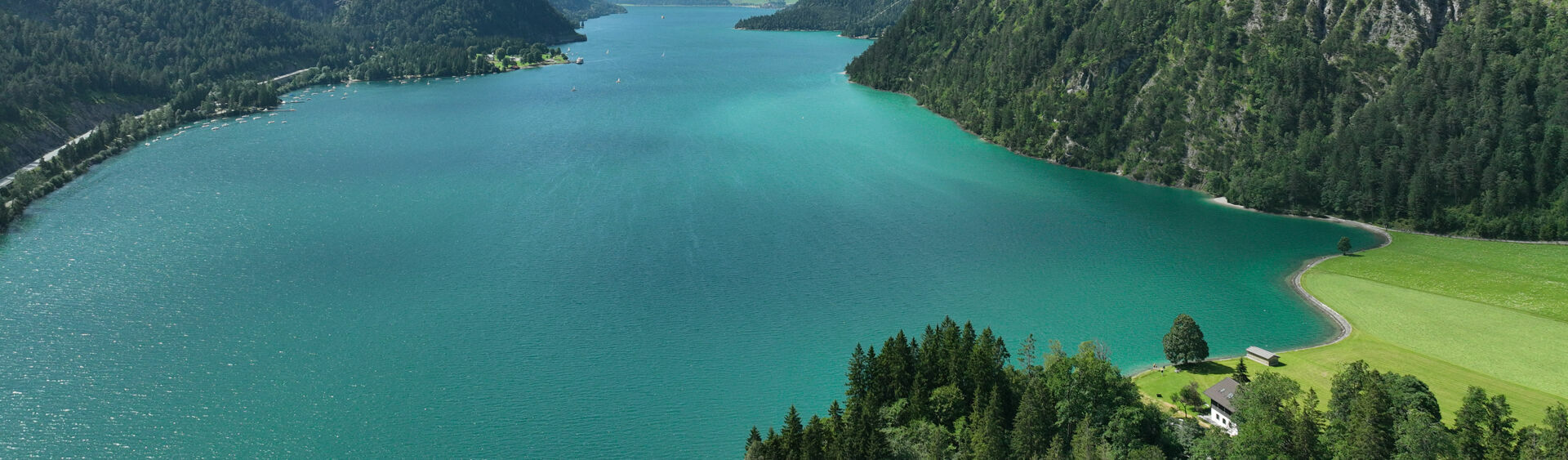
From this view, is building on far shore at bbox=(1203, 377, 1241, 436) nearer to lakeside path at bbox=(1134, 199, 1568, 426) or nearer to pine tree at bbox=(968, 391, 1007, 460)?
lakeside path at bbox=(1134, 199, 1568, 426)

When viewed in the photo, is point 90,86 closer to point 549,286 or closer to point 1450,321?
point 549,286

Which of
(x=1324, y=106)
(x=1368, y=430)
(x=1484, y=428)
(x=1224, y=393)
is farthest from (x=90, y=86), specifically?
(x=1484, y=428)

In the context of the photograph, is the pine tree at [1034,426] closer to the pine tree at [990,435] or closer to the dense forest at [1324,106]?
the pine tree at [990,435]

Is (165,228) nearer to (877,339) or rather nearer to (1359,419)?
(877,339)

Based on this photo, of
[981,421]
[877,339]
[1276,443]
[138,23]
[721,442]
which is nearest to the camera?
[1276,443]

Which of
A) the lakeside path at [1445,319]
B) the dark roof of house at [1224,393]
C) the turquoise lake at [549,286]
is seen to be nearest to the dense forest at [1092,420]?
the dark roof of house at [1224,393]

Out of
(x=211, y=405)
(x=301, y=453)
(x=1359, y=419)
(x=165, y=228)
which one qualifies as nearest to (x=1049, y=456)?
(x=1359, y=419)
